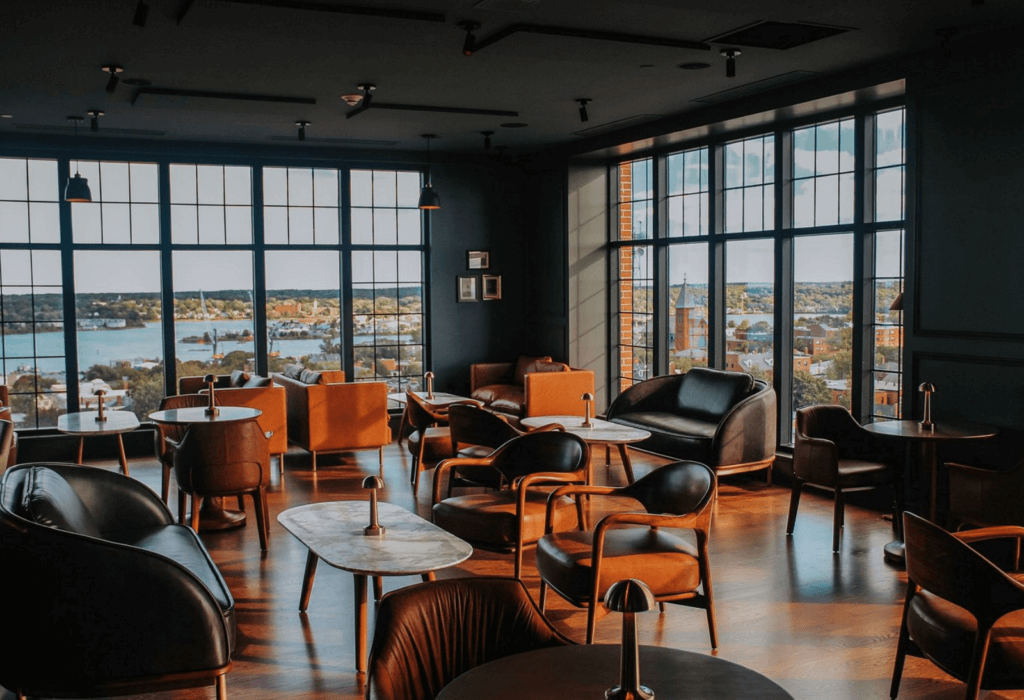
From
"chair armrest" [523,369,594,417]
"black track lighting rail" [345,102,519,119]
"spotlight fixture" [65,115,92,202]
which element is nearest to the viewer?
"black track lighting rail" [345,102,519,119]

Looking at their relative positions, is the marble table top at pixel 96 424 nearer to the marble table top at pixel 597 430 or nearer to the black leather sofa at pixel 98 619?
the marble table top at pixel 597 430

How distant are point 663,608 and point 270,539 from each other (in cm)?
282

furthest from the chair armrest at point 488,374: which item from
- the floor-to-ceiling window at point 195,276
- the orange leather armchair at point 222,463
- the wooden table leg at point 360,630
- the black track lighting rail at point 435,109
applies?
the wooden table leg at point 360,630

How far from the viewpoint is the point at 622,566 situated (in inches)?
155

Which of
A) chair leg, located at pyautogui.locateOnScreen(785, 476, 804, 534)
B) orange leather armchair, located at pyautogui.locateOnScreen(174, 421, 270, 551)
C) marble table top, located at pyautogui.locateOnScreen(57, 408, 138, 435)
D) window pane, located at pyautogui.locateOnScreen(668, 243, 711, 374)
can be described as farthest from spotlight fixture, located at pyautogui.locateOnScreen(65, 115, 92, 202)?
chair leg, located at pyautogui.locateOnScreen(785, 476, 804, 534)

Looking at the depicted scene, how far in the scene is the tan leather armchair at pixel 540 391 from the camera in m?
9.26

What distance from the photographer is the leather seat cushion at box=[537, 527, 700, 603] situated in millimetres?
3945

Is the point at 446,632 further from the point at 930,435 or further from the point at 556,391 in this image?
the point at 556,391

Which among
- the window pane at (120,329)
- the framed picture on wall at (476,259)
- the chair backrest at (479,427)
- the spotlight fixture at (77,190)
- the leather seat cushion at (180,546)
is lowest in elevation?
the leather seat cushion at (180,546)

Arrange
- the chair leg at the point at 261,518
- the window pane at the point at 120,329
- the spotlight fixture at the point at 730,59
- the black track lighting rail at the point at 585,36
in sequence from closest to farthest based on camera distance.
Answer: the black track lighting rail at the point at 585,36 < the chair leg at the point at 261,518 < the spotlight fixture at the point at 730,59 < the window pane at the point at 120,329

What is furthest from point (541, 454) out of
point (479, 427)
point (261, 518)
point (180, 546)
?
point (180, 546)

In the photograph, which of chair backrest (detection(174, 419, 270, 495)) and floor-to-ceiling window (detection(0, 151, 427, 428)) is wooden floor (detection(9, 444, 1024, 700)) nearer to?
chair backrest (detection(174, 419, 270, 495))

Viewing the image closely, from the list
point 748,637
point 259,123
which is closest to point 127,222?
point 259,123

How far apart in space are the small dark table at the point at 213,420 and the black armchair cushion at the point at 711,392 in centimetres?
383
